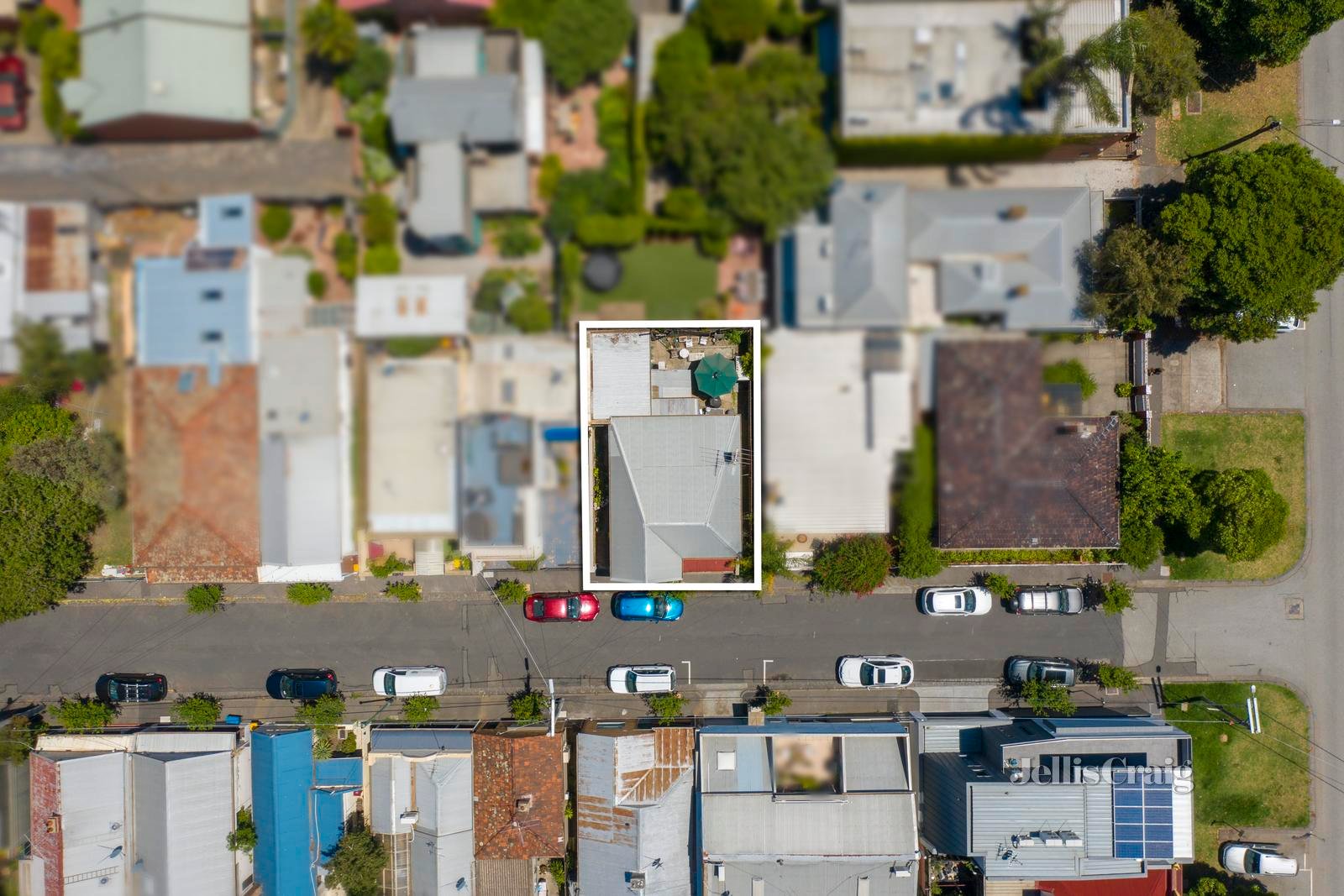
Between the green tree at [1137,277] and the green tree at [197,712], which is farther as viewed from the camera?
the green tree at [197,712]

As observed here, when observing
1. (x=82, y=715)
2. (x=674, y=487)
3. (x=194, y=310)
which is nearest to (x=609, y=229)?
(x=674, y=487)

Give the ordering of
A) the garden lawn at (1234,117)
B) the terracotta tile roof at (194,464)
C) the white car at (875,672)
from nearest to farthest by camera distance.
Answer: the terracotta tile roof at (194,464), the garden lawn at (1234,117), the white car at (875,672)

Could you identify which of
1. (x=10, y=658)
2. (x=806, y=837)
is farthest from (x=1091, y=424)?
(x=10, y=658)

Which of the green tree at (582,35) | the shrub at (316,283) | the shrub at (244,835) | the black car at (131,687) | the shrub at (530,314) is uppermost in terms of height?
the green tree at (582,35)

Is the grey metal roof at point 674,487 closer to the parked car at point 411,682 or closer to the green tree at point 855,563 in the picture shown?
the green tree at point 855,563

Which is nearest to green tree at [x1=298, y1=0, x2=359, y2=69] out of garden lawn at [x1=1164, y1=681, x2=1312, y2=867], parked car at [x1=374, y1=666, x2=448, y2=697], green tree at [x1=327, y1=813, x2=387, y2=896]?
parked car at [x1=374, y1=666, x2=448, y2=697]

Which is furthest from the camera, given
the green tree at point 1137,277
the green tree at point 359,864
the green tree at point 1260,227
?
the green tree at point 359,864

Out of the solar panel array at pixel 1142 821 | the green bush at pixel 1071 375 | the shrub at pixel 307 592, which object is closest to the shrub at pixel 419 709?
the shrub at pixel 307 592

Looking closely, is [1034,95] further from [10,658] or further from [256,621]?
[10,658]

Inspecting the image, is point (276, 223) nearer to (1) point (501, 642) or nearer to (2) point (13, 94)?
(2) point (13, 94)
